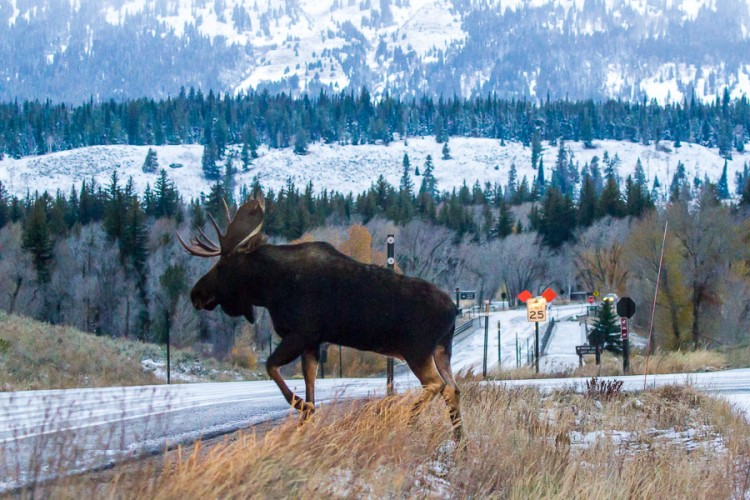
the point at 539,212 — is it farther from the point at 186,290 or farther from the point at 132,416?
the point at 132,416

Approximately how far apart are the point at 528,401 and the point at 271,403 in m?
3.17

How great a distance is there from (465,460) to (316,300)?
1.55m

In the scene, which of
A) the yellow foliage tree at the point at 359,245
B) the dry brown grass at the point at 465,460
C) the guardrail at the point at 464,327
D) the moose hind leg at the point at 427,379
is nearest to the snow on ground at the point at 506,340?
the guardrail at the point at 464,327

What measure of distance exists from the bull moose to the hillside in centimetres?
1349

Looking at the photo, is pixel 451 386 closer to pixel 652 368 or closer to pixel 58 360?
pixel 652 368

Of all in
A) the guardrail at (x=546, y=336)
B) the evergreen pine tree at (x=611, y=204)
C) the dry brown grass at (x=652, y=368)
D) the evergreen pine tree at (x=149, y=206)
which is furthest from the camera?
the evergreen pine tree at (x=149, y=206)

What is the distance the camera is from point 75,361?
26.8 metres

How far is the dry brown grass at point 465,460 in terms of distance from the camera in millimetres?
5477

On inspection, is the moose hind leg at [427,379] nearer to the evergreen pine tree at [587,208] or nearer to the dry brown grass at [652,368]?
the dry brown grass at [652,368]

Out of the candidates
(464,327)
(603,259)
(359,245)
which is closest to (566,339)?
(464,327)

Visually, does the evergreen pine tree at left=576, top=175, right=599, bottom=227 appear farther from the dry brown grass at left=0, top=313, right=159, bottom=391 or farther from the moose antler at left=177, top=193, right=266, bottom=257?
the moose antler at left=177, top=193, right=266, bottom=257

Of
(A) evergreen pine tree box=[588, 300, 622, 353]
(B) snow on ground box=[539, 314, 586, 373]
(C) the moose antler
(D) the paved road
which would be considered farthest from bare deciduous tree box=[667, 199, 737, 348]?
(C) the moose antler

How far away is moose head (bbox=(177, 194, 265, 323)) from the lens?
7.36 meters

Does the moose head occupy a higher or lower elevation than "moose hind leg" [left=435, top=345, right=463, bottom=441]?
higher
